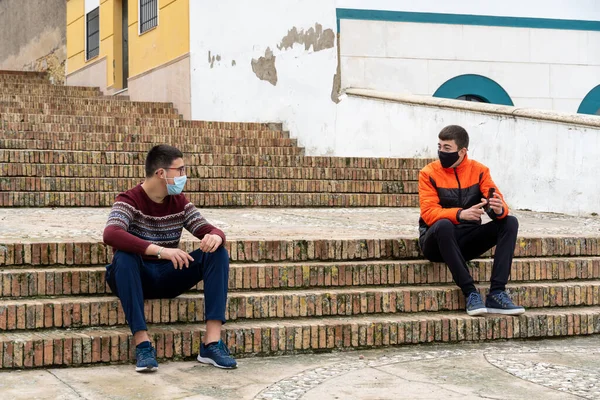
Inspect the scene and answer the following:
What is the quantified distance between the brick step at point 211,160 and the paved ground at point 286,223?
1241 millimetres

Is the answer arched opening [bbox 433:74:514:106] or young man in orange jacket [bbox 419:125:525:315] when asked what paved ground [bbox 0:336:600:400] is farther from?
arched opening [bbox 433:74:514:106]

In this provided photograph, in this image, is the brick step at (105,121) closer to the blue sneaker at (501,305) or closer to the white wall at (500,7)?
the white wall at (500,7)

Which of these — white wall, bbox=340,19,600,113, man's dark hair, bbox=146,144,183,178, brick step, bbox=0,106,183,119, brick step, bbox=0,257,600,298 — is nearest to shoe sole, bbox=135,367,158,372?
brick step, bbox=0,257,600,298

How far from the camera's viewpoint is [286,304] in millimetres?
6004

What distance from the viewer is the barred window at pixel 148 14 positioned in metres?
16.7

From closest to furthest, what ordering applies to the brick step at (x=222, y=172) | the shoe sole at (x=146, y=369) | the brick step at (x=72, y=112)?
1. the shoe sole at (x=146, y=369)
2. the brick step at (x=222, y=172)
3. the brick step at (x=72, y=112)

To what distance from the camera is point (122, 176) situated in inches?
400

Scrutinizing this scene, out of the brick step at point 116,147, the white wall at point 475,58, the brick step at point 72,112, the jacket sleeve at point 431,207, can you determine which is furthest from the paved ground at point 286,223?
the white wall at point 475,58

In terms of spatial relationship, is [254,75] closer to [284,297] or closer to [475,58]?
[475,58]

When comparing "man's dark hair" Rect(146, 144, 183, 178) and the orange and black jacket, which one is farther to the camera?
the orange and black jacket

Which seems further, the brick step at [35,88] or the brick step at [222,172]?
the brick step at [35,88]

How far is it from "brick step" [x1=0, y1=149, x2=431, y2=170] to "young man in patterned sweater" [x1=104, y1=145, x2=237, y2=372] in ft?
16.1

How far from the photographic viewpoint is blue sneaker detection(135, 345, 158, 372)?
4949mm

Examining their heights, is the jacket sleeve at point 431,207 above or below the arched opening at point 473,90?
below
